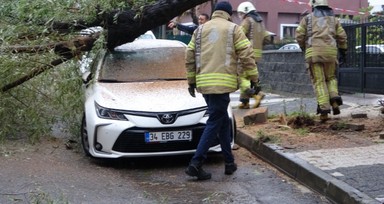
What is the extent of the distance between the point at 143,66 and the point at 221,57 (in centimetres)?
197

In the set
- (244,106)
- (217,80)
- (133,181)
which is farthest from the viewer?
(244,106)

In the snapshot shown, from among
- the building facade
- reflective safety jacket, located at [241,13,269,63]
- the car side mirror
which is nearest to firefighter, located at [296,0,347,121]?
reflective safety jacket, located at [241,13,269,63]

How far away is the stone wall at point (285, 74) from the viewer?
13.7 metres

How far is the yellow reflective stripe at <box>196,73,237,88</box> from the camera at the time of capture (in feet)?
20.7

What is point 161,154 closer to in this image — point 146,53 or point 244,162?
point 244,162

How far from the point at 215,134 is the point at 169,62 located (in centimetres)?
209

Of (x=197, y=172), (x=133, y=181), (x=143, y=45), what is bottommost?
(x=133, y=181)

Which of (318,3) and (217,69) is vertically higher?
(318,3)

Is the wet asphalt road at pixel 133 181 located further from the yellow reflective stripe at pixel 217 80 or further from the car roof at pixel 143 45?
the car roof at pixel 143 45

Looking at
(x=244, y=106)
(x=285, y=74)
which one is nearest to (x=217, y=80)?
(x=244, y=106)

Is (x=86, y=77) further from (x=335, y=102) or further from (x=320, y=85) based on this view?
(x=335, y=102)

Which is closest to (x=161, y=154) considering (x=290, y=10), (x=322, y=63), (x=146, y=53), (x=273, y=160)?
(x=273, y=160)

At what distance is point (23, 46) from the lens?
6504mm

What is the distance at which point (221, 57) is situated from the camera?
20.9 feet
